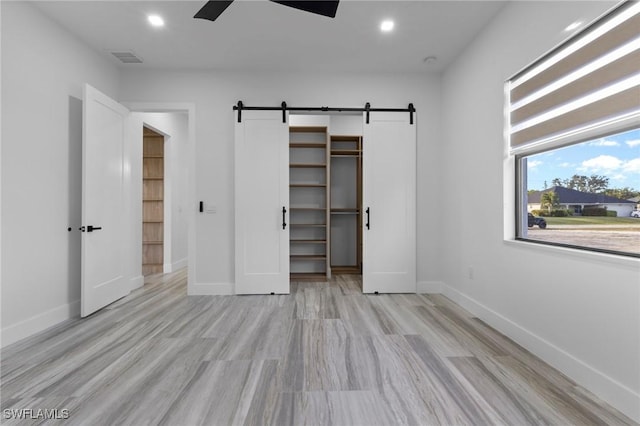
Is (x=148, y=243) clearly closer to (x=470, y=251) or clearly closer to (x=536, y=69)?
(x=470, y=251)

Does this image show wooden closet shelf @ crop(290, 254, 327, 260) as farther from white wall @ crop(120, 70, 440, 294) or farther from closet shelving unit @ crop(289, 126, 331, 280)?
white wall @ crop(120, 70, 440, 294)

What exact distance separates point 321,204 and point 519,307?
3.01 meters

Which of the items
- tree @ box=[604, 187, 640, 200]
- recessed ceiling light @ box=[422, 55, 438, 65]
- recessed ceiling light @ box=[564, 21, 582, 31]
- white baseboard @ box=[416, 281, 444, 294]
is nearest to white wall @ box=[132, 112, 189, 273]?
recessed ceiling light @ box=[422, 55, 438, 65]

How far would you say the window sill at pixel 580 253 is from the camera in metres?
1.53

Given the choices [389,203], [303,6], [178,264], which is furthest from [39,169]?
[389,203]

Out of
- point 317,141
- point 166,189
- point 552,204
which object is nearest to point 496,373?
point 552,204

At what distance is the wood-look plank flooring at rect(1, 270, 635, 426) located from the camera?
1498mm

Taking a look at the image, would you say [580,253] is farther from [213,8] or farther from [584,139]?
[213,8]

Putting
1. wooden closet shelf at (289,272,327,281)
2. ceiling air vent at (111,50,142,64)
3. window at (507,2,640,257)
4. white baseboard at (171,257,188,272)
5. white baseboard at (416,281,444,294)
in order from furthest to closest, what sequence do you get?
white baseboard at (171,257,188,272) → wooden closet shelf at (289,272,327,281) → white baseboard at (416,281,444,294) → ceiling air vent at (111,50,142,64) → window at (507,2,640,257)

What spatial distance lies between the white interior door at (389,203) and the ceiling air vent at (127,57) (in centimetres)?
284

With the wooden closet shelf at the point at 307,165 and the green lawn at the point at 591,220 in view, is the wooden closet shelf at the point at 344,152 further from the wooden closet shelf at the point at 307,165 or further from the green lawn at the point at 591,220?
the green lawn at the point at 591,220

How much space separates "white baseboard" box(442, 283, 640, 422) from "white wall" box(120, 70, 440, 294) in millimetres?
1329

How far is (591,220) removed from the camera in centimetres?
186

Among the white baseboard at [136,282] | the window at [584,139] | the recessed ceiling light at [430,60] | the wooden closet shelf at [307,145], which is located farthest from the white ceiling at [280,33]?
the white baseboard at [136,282]
